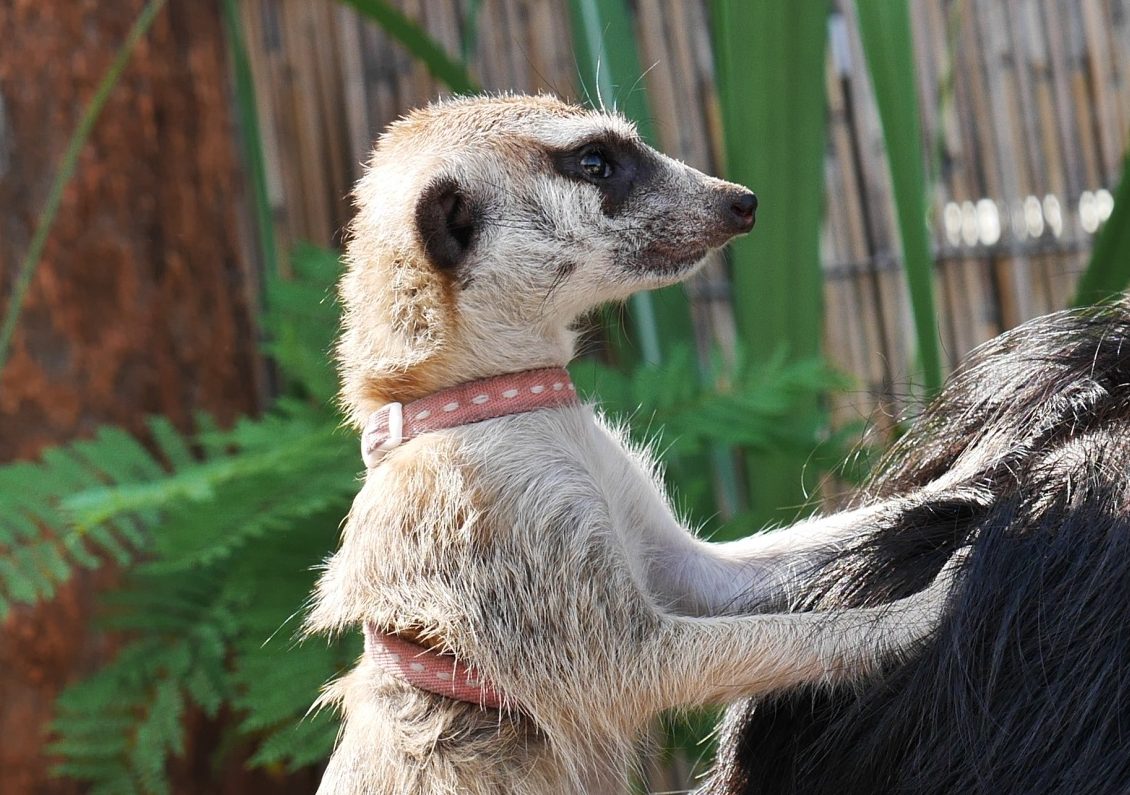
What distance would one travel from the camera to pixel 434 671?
813mm

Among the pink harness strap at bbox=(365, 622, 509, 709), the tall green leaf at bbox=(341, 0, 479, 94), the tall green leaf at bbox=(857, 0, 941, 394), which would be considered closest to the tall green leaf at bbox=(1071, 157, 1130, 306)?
the tall green leaf at bbox=(857, 0, 941, 394)

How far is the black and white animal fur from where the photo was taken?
54cm

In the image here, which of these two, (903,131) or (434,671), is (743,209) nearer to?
(903,131)

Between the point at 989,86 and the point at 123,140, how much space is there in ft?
5.92

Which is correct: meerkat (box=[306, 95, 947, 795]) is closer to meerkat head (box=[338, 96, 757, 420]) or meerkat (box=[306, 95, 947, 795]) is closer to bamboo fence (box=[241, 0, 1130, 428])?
meerkat head (box=[338, 96, 757, 420])

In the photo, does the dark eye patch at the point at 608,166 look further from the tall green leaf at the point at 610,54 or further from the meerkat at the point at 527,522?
the tall green leaf at the point at 610,54

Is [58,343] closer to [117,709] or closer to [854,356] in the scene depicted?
[117,709]

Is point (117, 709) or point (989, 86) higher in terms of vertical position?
point (989, 86)

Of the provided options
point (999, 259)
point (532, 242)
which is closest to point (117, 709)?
point (532, 242)

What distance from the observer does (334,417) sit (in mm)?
1813

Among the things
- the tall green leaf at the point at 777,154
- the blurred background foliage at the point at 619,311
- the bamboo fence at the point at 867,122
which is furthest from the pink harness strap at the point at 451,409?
the bamboo fence at the point at 867,122

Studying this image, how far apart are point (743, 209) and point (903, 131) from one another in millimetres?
173

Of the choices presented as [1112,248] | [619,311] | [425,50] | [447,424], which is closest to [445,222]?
[447,424]

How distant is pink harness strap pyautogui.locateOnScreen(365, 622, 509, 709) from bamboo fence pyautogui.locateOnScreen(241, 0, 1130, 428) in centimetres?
167
